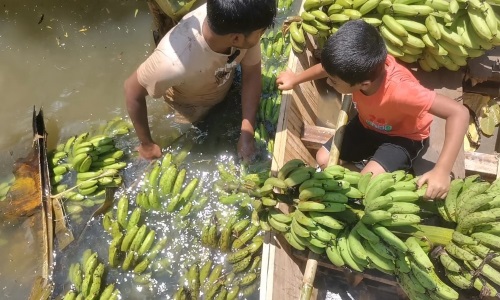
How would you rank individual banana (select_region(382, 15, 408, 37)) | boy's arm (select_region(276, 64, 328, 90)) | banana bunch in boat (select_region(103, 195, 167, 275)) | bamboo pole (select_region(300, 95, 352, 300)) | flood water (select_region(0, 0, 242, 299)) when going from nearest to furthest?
bamboo pole (select_region(300, 95, 352, 300)) < boy's arm (select_region(276, 64, 328, 90)) < individual banana (select_region(382, 15, 408, 37)) < banana bunch in boat (select_region(103, 195, 167, 275)) < flood water (select_region(0, 0, 242, 299))

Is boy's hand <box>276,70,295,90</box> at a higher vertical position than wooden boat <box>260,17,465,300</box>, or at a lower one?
higher

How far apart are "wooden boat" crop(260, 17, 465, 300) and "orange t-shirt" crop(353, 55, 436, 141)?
1.33ft

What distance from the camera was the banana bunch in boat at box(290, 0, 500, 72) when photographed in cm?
345

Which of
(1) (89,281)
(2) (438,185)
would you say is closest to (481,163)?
(2) (438,185)

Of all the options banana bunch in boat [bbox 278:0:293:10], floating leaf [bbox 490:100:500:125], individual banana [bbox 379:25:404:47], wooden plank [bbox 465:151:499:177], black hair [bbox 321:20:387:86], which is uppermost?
Result: black hair [bbox 321:20:387:86]

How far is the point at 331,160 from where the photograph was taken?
340cm

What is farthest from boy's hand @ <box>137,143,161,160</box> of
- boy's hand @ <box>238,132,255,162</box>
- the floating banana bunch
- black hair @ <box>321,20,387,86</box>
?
black hair @ <box>321,20,387,86</box>

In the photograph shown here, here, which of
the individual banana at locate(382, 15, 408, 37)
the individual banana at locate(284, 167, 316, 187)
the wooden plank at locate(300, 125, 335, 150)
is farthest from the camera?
the wooden plank at locate(300, 125, 335, 150)

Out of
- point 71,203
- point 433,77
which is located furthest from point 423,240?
point 71,203

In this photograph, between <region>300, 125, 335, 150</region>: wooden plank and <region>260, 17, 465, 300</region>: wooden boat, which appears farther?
<region>300, 125, 335, 150</region>: wooden plank

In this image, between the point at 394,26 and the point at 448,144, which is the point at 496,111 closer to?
the point at 394,26

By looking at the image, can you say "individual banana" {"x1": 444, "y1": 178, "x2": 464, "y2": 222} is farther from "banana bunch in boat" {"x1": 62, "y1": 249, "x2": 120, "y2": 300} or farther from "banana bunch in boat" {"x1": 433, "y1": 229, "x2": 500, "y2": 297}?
"banana bunch in boat" {"x1": 62, "y1": 249, "x2": 120, "y2": 300}

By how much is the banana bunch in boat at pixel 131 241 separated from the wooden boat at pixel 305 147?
117 centimetres

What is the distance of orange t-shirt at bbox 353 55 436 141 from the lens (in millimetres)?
2955
